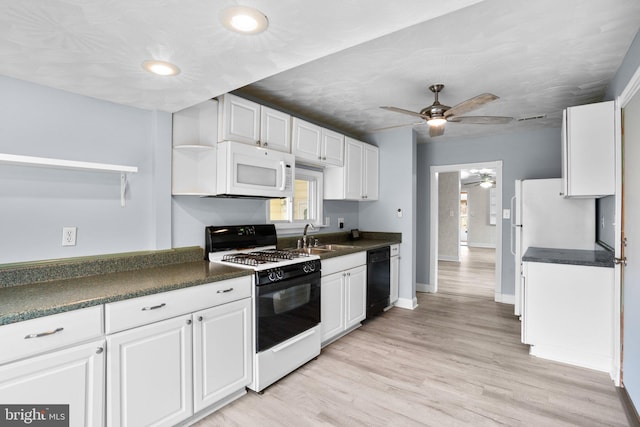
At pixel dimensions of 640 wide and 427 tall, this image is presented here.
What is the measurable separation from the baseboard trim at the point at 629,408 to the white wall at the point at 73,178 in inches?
129

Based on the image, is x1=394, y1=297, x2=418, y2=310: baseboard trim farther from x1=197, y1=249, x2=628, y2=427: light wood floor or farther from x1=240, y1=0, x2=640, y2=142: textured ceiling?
x1=240, y1=0, x2=640, y2=142: textured ceiling

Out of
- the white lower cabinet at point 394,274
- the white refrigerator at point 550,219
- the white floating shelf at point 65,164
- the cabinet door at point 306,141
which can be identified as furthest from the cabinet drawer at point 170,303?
the white refrigerator at point 550,219

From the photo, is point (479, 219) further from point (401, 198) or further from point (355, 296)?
point (355, 296)

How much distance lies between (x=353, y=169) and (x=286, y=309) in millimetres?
2129

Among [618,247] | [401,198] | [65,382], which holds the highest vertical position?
[401,198]

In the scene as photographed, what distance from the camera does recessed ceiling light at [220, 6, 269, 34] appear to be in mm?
1272

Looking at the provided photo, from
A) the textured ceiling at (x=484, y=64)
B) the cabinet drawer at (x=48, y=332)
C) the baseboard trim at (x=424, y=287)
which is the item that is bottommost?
the baseboard trim at (x=424, y=287)

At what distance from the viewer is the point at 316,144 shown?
135 inches

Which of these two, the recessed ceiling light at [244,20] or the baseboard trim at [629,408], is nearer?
the recessed ceiling light at [244,20]

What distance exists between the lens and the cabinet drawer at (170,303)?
1579 millimetres

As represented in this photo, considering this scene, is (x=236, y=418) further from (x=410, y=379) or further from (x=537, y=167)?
(x=537, y=167)

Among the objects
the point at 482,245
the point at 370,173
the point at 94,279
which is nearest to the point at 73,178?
the point at 94,279

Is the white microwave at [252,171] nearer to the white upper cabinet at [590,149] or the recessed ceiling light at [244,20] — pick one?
the recessed ceiling light at [244,20]

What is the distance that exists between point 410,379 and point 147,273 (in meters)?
2.07
